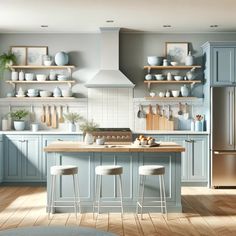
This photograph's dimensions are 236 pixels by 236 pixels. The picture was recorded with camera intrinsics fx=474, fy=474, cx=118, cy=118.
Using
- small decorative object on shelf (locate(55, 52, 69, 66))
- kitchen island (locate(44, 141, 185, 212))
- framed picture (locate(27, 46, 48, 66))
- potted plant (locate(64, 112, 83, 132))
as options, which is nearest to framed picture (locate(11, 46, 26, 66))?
framed picture (locate(27, 46, 48, 66))

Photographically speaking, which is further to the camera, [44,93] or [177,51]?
[177,51]

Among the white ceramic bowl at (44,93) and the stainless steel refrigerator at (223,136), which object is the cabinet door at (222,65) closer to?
the stainless steel refrigerator at (223,136)

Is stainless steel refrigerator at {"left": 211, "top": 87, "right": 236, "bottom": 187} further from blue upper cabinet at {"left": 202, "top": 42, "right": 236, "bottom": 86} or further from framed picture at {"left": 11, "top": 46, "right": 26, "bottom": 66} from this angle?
framed picture at {"left": 11, "top": 46, "right": 26, "bottom": 66}

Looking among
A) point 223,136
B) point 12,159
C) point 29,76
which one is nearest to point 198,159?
point 223,136

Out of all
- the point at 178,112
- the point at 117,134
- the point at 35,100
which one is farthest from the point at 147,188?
the point at 35,100

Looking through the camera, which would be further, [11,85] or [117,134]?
[11,85]

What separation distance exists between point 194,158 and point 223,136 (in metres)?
0.62

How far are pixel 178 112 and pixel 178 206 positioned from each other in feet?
9.59

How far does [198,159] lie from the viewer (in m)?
8.00

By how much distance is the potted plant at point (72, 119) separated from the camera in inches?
327

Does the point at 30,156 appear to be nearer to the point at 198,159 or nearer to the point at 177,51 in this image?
the point at 198,159

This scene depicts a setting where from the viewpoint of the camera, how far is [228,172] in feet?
25.5

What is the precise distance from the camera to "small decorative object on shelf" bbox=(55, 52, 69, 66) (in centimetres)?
833

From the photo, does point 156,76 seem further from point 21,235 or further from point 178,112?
point 21,235
